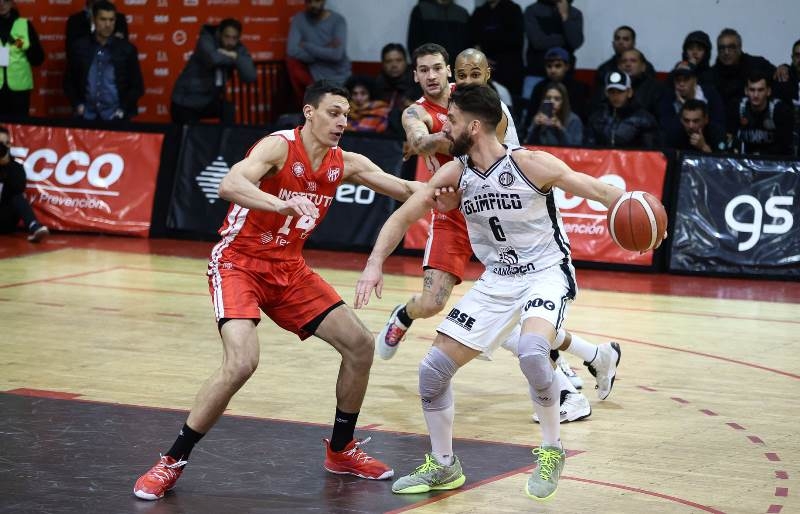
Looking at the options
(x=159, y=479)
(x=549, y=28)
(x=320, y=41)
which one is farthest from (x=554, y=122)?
(x=159, y=479)

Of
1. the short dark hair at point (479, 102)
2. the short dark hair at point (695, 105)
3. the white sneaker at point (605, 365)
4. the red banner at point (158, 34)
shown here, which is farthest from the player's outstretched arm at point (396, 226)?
the red banner at point (158, 34)

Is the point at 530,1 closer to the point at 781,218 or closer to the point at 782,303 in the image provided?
the point at 781,218

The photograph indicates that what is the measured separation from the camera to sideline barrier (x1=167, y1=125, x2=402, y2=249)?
1502 cm

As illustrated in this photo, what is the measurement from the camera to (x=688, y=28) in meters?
17.6

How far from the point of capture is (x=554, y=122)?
47.6ft

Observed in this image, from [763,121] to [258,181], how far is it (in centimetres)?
924

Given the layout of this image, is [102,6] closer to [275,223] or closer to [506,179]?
[275,223]

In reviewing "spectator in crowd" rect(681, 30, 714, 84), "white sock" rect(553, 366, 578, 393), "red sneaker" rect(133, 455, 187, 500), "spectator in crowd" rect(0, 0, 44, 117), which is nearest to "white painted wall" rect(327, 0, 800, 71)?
"spectator in crowd" rect(681, 30, 714, 84)

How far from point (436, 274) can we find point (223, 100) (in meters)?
9.15

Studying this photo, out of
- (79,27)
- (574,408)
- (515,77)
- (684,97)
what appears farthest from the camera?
(79,27)

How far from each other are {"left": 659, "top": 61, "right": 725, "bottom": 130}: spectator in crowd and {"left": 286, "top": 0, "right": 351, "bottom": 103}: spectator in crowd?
4.66m

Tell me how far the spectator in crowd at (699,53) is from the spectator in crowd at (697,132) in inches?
45.3

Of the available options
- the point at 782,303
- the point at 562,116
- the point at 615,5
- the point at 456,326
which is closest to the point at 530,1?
the point at 615,5

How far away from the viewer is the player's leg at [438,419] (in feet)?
21.0
